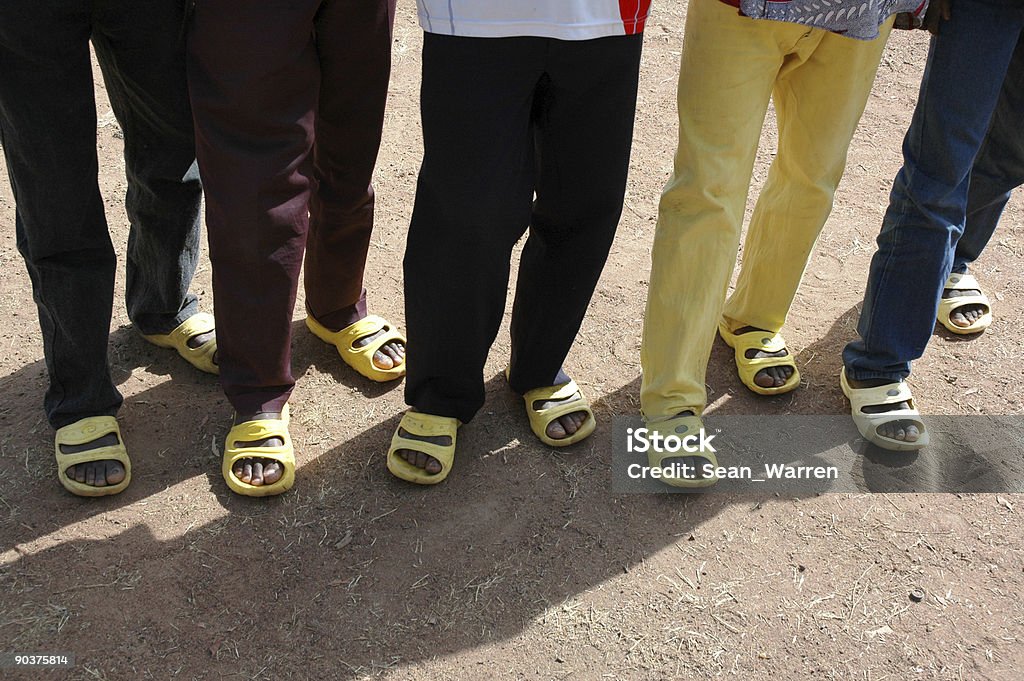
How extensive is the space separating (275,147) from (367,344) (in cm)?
90

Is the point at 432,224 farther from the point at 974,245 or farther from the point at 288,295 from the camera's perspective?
the point at 974,245

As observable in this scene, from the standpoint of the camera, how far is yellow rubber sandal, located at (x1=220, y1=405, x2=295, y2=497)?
2.68m

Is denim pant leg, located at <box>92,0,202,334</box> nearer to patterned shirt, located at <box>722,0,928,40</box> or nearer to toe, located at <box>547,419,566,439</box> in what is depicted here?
toe, located at <box>547,419,566,439</box>

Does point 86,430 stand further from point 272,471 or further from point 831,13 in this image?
point 831,13

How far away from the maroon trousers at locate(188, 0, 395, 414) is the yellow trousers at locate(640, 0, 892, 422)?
0.84 meters

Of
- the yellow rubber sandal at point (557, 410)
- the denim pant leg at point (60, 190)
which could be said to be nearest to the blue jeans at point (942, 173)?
the yellow rubber sandal at point (557, 410)

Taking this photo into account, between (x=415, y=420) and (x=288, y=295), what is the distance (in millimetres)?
503

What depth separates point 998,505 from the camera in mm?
2834

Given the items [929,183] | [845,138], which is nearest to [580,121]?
[845,138]

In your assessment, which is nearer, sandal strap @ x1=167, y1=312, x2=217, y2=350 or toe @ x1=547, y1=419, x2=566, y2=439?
toe @ x1=547, y1=419, x2=566, y2=439

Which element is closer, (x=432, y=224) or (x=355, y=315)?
(x=432, y=224)

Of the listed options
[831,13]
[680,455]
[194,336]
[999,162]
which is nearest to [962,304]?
[999,162]

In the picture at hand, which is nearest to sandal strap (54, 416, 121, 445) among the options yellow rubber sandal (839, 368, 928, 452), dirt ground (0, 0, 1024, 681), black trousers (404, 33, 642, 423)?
dirt ground (0, 0, 1024, 681)

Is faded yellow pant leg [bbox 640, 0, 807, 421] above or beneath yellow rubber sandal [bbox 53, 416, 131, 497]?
above
